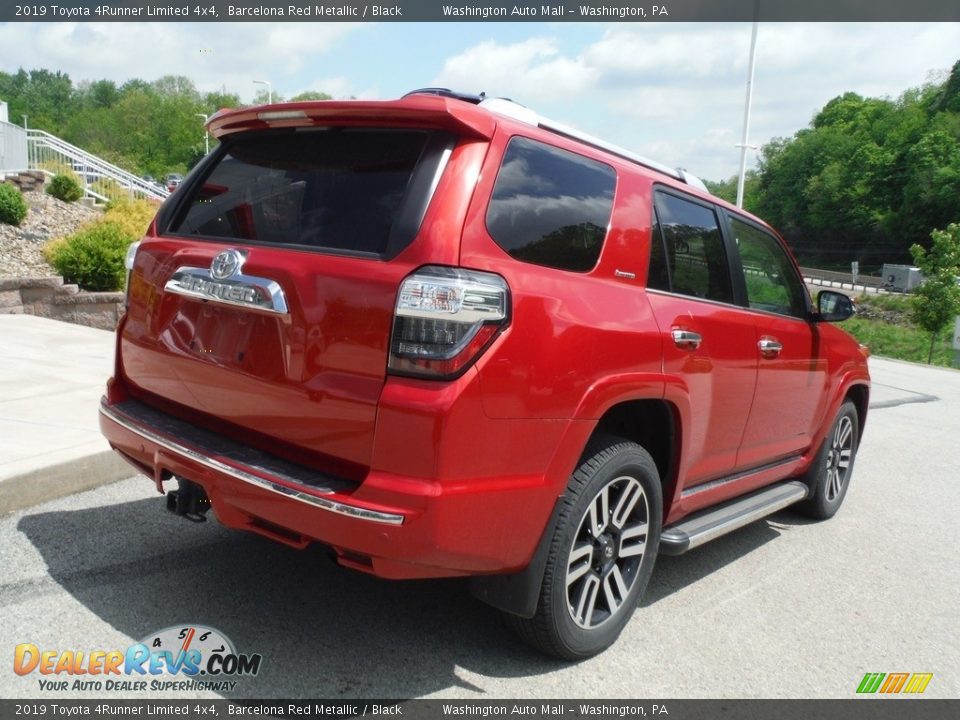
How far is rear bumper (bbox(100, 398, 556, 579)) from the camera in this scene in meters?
2.48

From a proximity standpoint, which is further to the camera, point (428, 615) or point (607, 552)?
point (428, 615)

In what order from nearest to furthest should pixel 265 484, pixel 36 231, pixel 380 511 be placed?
pixel 380 511, pixel 265 484, pixel 36 231

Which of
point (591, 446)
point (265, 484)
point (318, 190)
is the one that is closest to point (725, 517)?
point (591, 446)

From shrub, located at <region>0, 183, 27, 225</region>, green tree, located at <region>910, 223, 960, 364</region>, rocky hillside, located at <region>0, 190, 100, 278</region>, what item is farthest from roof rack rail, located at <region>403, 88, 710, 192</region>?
green tree, located at <region>910, 223, 960, 364</region>

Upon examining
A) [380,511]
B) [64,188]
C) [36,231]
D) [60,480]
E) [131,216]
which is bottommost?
[60,480]

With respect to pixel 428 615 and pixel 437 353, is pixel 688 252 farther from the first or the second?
pixel 428 615

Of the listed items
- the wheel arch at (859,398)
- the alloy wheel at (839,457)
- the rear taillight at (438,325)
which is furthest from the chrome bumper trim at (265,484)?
the wheel arch at (859,398)

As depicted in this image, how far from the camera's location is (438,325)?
251 centimetres

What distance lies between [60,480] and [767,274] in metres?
4.10

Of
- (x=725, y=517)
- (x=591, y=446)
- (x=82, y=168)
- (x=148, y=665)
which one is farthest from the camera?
(x=82, y=168)

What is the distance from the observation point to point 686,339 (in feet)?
11.5

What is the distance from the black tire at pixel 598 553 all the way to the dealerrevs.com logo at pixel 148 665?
1042 mm

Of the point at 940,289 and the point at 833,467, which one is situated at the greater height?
the point at 940,289

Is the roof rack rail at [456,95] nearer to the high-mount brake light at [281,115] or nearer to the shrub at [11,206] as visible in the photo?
the high-mount brake light at [281,115]
